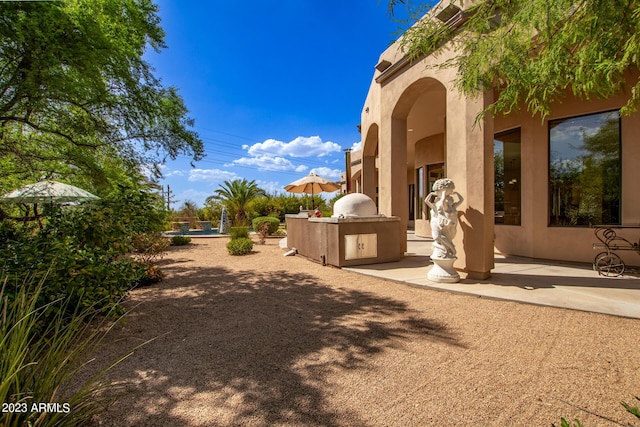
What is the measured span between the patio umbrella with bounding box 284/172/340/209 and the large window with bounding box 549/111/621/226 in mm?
8731

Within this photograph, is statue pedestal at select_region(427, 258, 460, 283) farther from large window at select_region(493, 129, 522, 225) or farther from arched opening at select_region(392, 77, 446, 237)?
large window at select_region(493, 129, 522, 225)

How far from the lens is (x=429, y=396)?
95.7 inches

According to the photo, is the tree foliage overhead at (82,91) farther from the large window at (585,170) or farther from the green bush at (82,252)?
the large window at (585,170)

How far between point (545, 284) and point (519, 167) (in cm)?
410

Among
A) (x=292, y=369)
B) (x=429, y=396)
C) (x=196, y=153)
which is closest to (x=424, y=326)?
(x=429, y=396)

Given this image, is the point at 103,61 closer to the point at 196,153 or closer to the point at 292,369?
the point at 196,153

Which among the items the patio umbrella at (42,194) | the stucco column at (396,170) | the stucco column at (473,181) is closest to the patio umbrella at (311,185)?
the stucco column at (396,170)

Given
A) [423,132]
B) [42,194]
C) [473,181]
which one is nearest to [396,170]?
[473,181]

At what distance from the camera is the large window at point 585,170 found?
6.96 meters

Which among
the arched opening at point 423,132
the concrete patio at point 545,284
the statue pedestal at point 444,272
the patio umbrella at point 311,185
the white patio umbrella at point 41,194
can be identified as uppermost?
the arched opening at point 423,132

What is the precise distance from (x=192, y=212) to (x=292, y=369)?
85.3ft

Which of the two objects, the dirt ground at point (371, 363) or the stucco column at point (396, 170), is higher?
the stucco column at point (396, 170)

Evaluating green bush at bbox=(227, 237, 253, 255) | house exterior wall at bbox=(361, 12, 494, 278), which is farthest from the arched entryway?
green bush at bbox=(227, 237, 253, 255)

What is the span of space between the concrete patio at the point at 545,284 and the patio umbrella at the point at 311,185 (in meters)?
6.99
